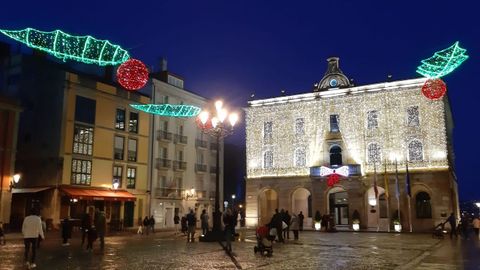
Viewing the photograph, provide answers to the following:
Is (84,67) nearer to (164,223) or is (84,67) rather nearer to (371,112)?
(164,223)

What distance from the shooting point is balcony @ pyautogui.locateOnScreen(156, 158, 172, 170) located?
143 ft

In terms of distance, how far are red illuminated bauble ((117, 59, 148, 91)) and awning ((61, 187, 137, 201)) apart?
15.4m

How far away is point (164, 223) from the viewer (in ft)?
144

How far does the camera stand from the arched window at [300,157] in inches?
1724

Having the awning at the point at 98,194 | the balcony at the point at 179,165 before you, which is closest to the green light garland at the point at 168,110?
the awning at the point at 98,194

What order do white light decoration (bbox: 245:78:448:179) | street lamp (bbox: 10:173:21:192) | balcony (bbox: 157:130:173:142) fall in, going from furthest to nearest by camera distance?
balcony (bbox: 157:130:173:142)
white light decoration (bbox: 245:78:448:179)
street lamp (bbox: 10:173:21:192)

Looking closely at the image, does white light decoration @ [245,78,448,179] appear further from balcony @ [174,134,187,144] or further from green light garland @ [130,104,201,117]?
green light garland @ [130,104,201,117]

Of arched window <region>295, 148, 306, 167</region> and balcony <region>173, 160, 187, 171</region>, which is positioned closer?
arched window <region>295, 148, 306, 167</region>

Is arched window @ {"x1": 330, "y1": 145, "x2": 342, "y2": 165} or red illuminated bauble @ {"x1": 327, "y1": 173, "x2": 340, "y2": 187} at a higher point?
arched window @ {"x1": 330, "y1": 145, "x2": 342, "y2": 165}

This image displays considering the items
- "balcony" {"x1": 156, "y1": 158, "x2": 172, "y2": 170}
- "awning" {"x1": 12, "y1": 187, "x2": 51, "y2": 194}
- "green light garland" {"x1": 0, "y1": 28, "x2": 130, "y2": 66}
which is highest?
"green light garland" {"x1": 0, "y1": 28, "x2": 130, "y2": 66}

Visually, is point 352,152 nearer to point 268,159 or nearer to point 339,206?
point 339,206

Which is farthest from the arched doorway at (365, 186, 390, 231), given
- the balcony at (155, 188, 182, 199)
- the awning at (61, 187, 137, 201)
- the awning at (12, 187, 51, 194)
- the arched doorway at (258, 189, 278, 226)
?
the awning at (12, 187, 51, 194)

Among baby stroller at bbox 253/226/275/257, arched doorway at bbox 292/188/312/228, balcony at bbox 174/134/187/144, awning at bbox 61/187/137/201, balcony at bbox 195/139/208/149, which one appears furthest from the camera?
balcony at bbox 195/139/208/149

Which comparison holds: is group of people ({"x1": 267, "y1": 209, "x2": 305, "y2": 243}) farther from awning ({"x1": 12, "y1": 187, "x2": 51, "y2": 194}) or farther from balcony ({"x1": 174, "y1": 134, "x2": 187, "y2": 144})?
balcony ({"x1": 174, "y1": 134, "x2": 187, "y2": 144})
